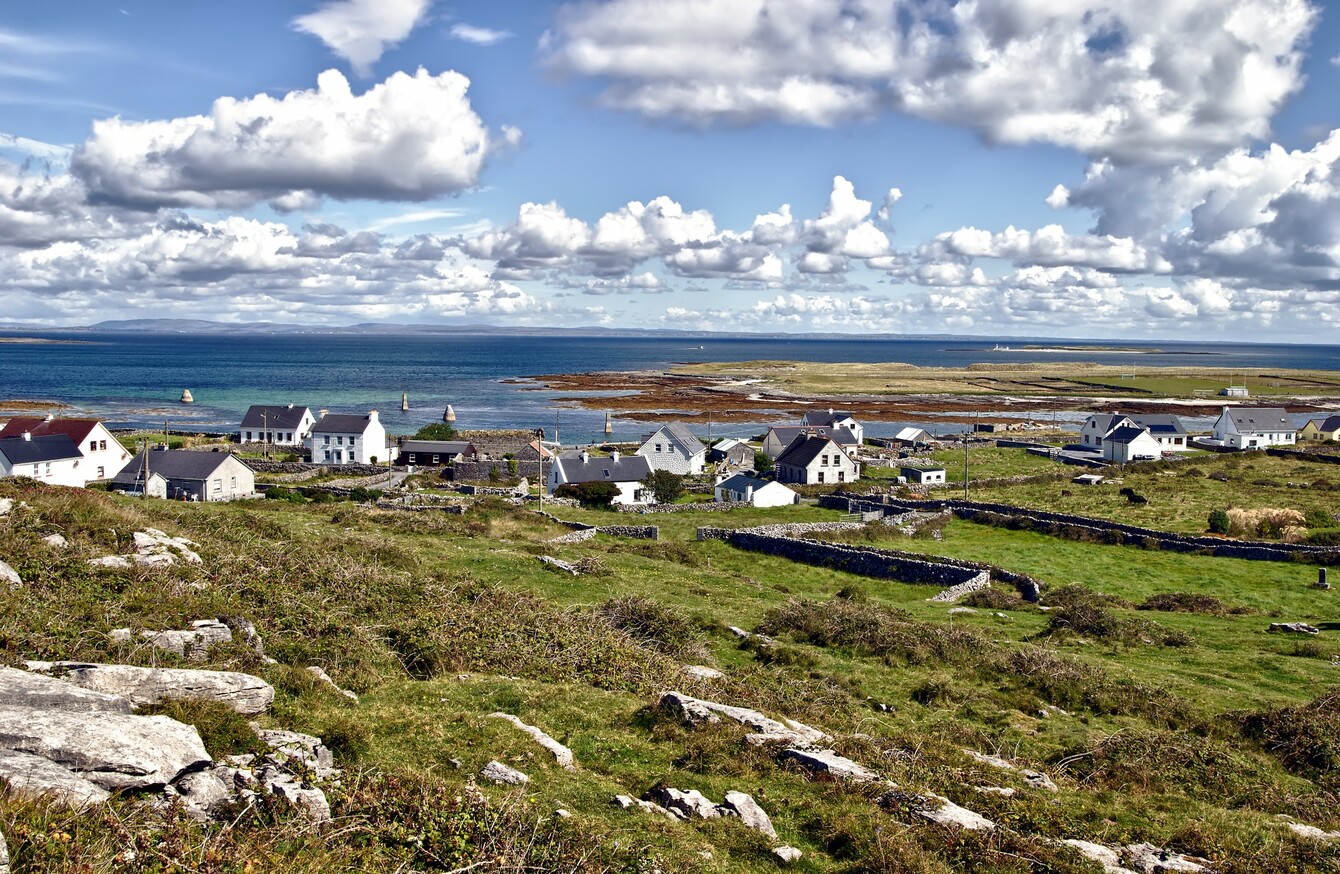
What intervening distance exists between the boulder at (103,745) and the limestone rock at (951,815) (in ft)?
29.5

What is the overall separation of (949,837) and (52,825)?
974 centimetres

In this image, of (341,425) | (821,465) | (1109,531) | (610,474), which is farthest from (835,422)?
(341,425)

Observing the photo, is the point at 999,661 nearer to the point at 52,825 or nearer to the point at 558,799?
the point at 558,799

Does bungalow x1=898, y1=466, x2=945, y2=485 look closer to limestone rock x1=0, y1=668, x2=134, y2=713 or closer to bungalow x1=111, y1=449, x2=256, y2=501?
bungalow x1=111, y1=449, x2=256, y2=501

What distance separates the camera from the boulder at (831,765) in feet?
42.9

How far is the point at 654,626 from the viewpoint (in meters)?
22.3

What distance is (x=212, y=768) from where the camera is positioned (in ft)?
31.8

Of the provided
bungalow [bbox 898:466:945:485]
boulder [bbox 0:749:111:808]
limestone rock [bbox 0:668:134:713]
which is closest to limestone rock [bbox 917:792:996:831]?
boulder [bbox 0:749:111:808]

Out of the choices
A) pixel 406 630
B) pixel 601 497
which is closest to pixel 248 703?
pixel 406 630

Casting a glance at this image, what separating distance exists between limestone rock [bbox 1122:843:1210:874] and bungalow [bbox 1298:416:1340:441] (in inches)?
4138

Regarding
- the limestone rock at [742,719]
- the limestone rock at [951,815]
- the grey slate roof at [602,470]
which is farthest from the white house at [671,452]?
the limestone rock at [951,815]

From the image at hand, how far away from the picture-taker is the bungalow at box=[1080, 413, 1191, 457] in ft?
282

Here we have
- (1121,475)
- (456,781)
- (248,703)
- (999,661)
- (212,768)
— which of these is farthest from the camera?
(1121,475)

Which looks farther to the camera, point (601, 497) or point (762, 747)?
point (601, 497)
